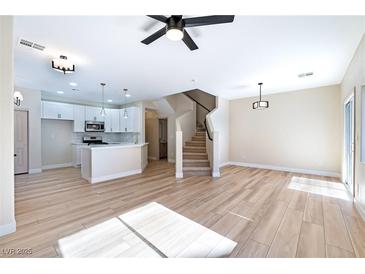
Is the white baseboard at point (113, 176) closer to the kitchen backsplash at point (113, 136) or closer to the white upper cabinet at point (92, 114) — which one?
the kitchen backsplash at point (113, 136)

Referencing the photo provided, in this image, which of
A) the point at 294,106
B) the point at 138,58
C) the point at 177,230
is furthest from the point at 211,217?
the point at 294,106

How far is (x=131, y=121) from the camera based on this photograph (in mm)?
7246

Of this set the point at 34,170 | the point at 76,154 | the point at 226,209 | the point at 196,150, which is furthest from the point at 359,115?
the point at 34,170

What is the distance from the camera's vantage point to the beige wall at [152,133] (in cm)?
829

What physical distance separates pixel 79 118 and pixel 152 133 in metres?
3.33

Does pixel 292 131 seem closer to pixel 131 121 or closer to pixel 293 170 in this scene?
pixel 293 170

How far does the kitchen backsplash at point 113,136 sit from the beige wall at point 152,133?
3.80 feet

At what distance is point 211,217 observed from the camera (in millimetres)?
2426

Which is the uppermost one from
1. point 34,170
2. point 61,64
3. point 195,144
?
point 61,64

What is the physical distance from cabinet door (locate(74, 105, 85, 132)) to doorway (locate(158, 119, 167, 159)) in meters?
3.42

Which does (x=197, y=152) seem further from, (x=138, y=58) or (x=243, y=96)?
(x=138, y=58)

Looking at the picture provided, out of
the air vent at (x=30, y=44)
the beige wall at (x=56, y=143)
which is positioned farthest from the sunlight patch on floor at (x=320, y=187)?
the beige wall at (x=56, y=143)

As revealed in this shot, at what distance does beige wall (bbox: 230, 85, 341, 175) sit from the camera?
4730mm
